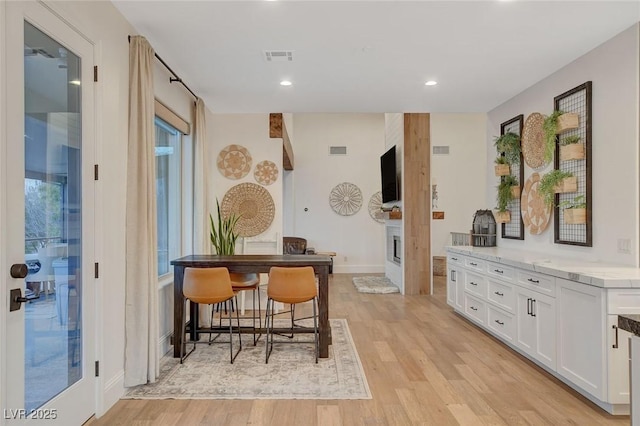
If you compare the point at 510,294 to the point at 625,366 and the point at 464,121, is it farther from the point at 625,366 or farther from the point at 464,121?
the point at 464,121

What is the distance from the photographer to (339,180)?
30.8ft

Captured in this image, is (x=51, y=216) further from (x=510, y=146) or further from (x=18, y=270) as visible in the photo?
(x=510, y=146)

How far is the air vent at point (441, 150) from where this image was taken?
346 inches

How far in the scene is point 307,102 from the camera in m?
4.88

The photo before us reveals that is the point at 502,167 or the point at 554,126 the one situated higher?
the point at 554,126

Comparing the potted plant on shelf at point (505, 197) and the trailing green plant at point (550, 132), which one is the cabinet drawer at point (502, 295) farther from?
the trailing green plant at point (550, 132)

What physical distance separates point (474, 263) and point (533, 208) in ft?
2.86

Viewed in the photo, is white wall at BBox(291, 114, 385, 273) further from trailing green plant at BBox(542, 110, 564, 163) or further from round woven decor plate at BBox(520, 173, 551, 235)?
trailing green plant at BBox(542, 110, 564, 163)

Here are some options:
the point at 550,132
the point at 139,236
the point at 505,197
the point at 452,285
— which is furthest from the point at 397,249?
the point at 139,236

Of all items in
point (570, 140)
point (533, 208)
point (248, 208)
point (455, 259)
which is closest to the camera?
point (570, 140)

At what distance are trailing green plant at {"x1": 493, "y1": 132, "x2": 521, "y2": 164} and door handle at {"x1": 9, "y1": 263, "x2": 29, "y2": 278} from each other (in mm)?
4664

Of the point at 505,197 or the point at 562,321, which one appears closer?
the point at 562,321

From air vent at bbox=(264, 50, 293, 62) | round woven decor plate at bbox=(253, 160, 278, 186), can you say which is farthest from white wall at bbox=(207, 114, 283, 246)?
air vent at bbox=(264, 50, 293, 62)

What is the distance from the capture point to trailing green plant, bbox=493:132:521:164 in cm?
448
